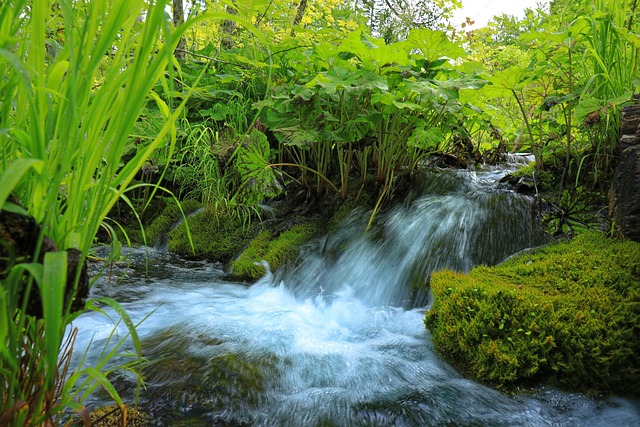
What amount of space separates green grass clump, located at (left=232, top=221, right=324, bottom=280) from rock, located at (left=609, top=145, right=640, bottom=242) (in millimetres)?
2425

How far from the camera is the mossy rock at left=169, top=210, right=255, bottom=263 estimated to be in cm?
456

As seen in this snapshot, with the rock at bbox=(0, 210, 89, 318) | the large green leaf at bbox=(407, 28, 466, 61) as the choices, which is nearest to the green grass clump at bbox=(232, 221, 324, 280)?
the large green leaf at bbox=(407, 28, 466, 61)

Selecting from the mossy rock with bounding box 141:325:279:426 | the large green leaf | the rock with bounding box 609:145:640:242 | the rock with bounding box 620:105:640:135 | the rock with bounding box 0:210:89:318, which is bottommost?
the mossy rock with bounding box 141:325:279:426

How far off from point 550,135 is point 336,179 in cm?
208

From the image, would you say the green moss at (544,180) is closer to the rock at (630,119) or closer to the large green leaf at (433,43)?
the rock at (630,119)

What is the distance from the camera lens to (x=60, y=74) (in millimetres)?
956

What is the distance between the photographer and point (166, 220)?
5.31 metres

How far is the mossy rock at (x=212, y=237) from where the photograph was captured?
4559mm

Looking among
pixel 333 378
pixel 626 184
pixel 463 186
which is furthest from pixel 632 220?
pixel 333 378

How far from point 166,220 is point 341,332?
3555mm

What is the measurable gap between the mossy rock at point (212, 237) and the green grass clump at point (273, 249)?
0.36 m

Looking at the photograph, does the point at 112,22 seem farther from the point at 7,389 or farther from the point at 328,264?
the point at 328,264

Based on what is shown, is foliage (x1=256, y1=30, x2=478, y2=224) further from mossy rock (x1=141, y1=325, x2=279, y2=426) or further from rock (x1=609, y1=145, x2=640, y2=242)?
mossy rock (x1=141, y1=325, x2=279, y2=426)

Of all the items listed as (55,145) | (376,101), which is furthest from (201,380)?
(376,101)
